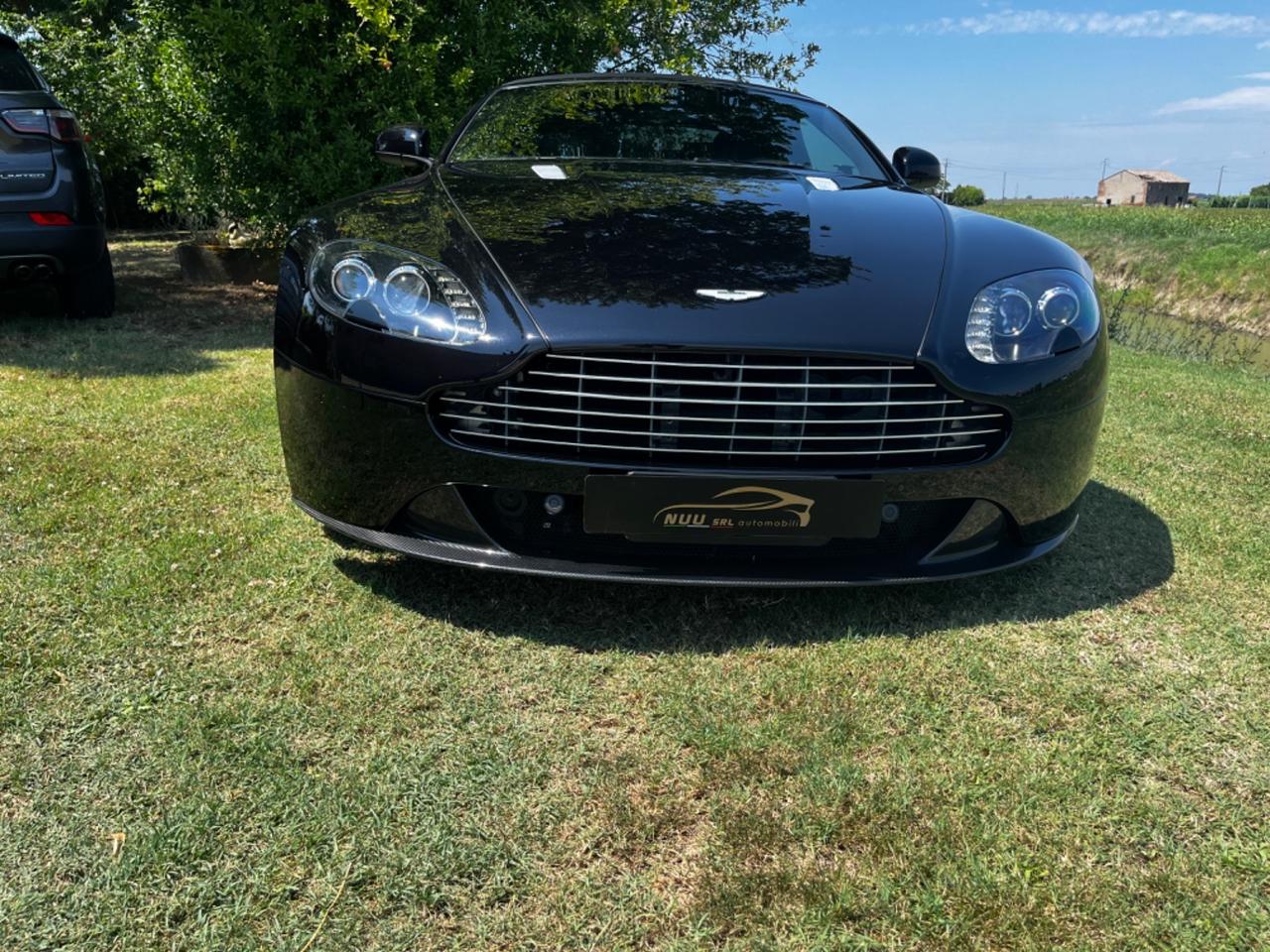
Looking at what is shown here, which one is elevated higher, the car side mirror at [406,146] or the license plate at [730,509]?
the car side mirror at [406,146]

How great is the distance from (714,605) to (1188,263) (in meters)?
20.9

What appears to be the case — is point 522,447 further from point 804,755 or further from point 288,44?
point 288,44

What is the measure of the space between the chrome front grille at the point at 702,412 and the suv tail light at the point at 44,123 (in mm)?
4132

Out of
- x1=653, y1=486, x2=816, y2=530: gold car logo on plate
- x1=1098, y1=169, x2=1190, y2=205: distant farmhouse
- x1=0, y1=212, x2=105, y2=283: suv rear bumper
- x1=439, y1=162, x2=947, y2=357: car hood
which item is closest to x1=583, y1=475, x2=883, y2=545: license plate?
x1=653, y1=486, x2=816, y2=530: gold car logo on plate

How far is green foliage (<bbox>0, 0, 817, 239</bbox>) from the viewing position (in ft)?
19.8

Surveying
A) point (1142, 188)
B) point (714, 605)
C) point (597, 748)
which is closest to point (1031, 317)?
point (714, 605)

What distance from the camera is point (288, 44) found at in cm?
607

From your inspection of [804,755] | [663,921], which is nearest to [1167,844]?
[804,755]

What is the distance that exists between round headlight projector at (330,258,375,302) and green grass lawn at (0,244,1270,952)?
72 centimetres

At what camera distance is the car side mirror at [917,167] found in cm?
343

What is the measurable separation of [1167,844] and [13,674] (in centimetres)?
213

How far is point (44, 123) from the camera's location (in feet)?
15.5

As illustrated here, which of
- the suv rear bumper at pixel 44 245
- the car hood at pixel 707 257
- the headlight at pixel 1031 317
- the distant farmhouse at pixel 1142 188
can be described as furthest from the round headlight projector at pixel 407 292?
A: the distant farmhouse at pixel 1142 188

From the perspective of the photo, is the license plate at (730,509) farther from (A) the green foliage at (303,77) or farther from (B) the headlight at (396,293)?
(A) the green foliage at (303,77)
